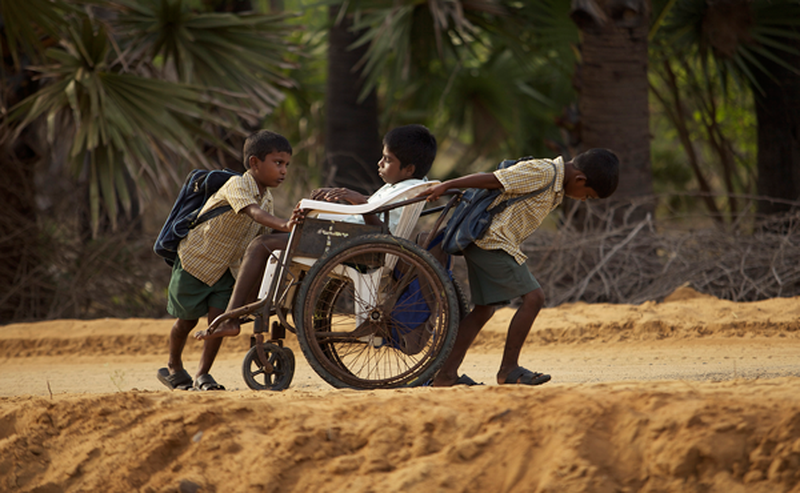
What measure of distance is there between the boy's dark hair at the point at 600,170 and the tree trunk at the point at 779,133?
5.75 m

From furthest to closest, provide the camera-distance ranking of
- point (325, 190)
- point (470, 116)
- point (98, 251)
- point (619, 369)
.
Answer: point (470, 116) < point (98, 251) < point (619, 369) < point (325, 190)

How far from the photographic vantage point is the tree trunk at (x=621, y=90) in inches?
320

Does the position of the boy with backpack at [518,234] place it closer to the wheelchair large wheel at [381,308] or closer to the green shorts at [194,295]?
the wheelchair large wheel at [381,308]

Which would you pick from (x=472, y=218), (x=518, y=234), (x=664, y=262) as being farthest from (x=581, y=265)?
(x=472, y=218)

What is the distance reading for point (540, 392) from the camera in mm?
3008

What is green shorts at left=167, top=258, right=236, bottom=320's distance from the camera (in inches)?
167

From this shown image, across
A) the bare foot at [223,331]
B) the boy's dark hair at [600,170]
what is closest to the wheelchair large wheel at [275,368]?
the bare foot at [223,331]

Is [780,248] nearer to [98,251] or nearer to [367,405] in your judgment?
[367,405]

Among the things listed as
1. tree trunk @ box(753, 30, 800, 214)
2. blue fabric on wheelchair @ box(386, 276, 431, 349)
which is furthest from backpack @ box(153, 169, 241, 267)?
tree trunk @ box(753, 30, 800, 214)

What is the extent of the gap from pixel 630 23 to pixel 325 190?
5.40 metres

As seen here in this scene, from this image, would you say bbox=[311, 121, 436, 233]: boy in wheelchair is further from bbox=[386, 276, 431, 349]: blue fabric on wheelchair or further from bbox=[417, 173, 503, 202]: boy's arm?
bbox=[386, 276, 431, 349]: blue fabric on wheelchair

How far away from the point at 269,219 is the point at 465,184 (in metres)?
0.96

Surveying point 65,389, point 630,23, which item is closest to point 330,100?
point 630,23

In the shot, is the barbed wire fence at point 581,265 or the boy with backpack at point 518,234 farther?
the barbed wire fence at point 581,265
